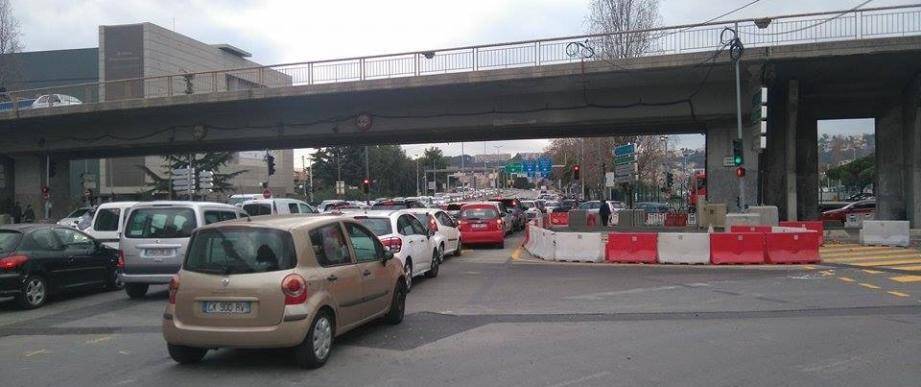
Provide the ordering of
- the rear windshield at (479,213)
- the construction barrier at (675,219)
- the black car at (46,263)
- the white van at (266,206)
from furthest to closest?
the construction barrier at (675,219) < the rear windshield at (479,213) < the white van at (266,206) < the black car at (46,263)

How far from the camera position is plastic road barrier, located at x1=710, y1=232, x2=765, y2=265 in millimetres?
17219

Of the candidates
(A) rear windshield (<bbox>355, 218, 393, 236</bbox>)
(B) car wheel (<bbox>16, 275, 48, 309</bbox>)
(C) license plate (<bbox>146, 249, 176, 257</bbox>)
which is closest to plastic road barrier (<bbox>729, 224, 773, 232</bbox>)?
(A) rear windshield (<bbox>355, 218, 393, 236</bbox>)

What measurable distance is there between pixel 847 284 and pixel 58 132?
34958mm

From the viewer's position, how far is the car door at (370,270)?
27.4 ft

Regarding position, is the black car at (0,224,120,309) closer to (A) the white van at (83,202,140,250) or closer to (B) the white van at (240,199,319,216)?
(A) the white van at (83,202,140,250)

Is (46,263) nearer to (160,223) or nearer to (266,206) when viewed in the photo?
(160,223)

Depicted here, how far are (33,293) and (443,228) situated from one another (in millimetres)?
10012

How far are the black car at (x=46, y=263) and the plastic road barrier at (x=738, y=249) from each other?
13.5 metres

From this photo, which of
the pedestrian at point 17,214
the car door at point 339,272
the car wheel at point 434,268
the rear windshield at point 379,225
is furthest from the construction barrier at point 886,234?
the pedestrian at point 17,214

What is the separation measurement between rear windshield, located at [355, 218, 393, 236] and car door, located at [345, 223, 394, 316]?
172 inches

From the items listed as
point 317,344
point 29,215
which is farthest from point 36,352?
point 29,215

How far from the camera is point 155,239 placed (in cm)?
1245

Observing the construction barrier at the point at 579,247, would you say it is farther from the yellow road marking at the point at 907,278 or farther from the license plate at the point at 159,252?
the license plate at the point at 159,252

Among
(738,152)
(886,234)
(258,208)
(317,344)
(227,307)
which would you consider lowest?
(317,344)
